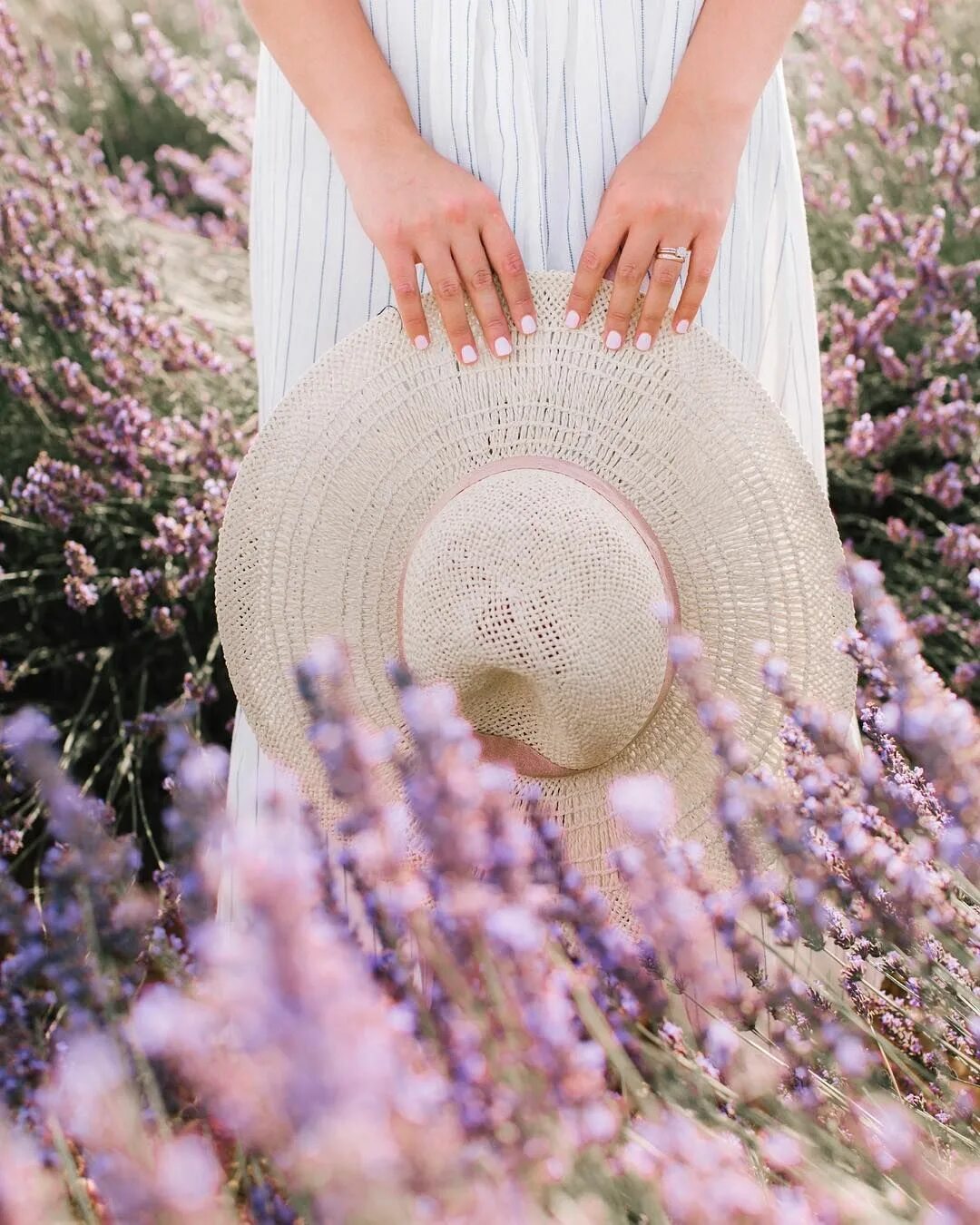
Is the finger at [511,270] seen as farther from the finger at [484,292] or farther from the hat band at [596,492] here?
the hat band at [596,492]

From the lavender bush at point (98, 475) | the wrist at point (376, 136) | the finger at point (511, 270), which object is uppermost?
the wrist at point (376, 136)

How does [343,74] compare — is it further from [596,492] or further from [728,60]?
[596,492]

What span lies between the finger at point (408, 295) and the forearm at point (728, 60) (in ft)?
1.19

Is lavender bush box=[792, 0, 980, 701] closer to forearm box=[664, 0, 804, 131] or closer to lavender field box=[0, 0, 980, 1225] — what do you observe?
lavender field box=[0, 0, 980, 1225]

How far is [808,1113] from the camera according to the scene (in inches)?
38.8

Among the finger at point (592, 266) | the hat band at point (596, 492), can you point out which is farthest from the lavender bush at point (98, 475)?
the finger at point (592, 266)

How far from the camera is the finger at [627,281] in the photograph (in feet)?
4.46

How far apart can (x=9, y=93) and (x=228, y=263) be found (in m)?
0.72

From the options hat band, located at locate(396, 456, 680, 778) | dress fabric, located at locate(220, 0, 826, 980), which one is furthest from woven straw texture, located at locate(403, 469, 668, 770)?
dress fabric, located at locate(220, 0, 826, 980)

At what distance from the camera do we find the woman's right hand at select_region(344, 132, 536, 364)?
1.38 m

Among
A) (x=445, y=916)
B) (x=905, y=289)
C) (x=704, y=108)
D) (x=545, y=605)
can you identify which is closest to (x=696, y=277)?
(x=704, y=108)

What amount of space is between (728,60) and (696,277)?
275 mm

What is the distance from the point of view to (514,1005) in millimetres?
812

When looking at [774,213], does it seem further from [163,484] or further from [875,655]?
[163,484]
